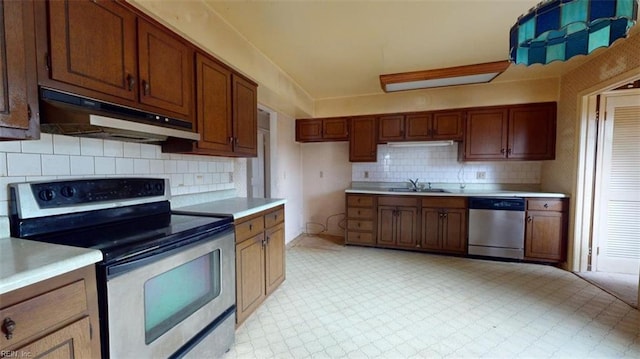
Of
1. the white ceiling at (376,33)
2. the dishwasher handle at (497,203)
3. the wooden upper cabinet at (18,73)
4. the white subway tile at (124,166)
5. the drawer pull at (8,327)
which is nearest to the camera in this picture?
the drawer pull at (8,327)

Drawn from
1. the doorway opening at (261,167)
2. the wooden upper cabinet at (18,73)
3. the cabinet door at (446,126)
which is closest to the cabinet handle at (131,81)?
the wooden upper cabinet at (18,73)

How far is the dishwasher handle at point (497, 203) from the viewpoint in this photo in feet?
10.9

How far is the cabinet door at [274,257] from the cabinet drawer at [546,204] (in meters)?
3.17

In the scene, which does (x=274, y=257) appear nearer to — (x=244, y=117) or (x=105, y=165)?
(x=244, y=117)

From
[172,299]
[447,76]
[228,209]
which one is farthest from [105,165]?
[447,76]

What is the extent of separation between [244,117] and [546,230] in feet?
12.8

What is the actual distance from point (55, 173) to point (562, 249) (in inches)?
192

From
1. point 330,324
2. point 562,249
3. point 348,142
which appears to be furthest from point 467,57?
point 330,324

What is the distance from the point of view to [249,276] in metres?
2.01

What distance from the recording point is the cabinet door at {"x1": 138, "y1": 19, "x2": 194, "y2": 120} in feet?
4.91

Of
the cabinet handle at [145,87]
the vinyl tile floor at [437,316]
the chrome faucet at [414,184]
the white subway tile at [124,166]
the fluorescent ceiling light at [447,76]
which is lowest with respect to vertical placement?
the vinyl tile floor at [437,316]

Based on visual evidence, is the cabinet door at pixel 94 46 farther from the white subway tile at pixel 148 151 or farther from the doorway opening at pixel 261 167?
the doorway opening at pixel 261 167

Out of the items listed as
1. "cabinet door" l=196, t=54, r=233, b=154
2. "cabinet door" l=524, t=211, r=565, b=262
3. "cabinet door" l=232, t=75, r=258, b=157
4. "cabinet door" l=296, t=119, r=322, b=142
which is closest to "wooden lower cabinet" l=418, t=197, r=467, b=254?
"cabinet door" l=524, t=211, r=565, b=262

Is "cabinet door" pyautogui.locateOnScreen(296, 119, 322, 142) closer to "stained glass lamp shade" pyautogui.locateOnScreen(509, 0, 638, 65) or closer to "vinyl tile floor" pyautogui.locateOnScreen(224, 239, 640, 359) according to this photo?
"vinyl tile floor" pyautogui.locateOnScreen(224, 239, 640, 359)
